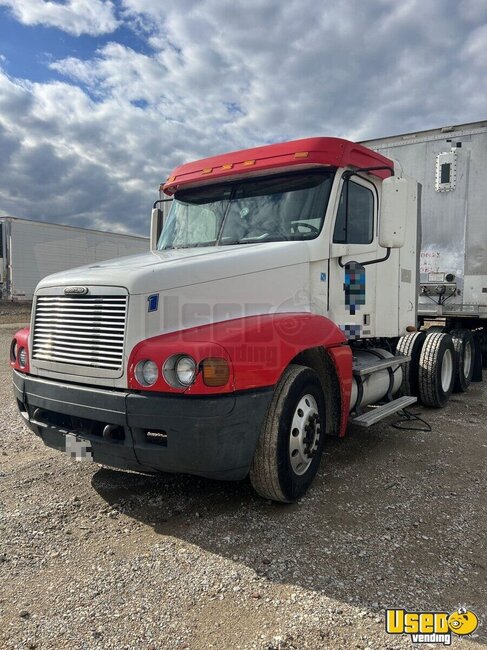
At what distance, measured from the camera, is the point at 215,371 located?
3.04 meters

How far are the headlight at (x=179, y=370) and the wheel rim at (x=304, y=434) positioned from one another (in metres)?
0.99

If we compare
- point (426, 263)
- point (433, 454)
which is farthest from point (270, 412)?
point (426, 263)

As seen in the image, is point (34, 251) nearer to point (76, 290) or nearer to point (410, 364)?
point (410, 364)

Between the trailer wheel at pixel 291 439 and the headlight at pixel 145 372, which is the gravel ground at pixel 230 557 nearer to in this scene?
the trailer wheel at pixel 291 439

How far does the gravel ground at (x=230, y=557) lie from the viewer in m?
2.44

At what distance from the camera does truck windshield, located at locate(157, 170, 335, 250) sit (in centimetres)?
430

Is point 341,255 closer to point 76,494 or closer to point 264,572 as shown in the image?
point 264,572

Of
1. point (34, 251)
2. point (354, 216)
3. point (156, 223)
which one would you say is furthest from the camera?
point (34, 251)

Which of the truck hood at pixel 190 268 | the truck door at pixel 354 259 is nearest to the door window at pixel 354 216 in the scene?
the truck door at pixel 354 259

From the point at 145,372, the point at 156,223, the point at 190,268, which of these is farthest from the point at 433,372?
the point at 145,372

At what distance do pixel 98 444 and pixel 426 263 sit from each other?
23.2 ft

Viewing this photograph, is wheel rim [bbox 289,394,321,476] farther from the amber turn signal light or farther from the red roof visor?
the red roof visor

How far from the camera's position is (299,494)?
3.73 meters

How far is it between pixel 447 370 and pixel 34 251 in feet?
60.1
